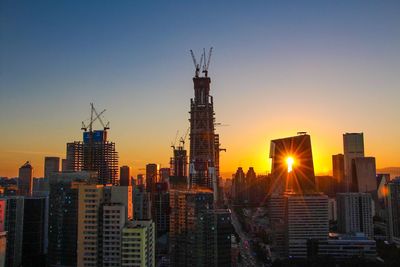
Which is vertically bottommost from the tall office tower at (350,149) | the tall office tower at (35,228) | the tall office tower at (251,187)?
the tall office tower at (35,228)

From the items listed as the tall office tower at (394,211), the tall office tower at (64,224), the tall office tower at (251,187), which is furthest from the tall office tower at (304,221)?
the tall office tower at (251,187)

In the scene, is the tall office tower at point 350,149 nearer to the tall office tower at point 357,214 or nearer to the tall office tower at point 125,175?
the tall office tower at point 357,214

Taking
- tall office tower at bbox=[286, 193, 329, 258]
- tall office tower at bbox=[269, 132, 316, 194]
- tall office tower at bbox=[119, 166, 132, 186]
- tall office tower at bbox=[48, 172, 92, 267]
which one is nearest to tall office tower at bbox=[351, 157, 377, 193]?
tall office tower at bbox=[269, 132, 316, 194]

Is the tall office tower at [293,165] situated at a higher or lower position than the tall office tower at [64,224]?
higher

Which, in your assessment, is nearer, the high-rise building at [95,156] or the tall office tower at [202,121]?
the high-rise building at [95,156]

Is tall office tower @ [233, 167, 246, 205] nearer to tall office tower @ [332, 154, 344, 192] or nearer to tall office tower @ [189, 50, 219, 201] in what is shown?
tall office tower @ [189, 50, 219, 201]

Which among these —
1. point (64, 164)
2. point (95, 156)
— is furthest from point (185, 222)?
point (64, 164)

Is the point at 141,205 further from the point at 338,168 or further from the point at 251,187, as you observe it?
the point at 338,168

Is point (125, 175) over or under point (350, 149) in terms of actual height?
under
